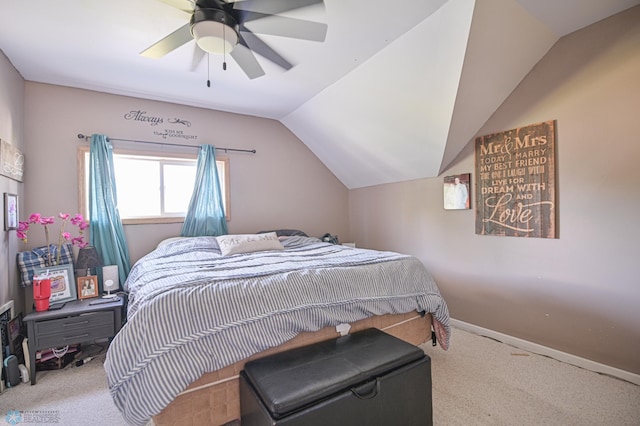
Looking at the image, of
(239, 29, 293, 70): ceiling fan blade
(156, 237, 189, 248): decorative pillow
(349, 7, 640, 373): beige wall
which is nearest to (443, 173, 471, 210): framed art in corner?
(349, 7, 640, 373): beige wall

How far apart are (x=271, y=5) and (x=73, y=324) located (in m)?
2.62

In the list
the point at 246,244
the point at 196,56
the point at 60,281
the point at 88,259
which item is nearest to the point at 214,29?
the point at 196,56

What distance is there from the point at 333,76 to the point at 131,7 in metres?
1.61

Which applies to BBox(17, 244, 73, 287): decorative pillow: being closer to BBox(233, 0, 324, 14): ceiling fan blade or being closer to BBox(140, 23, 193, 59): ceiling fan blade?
BBox(140, 23, 193, 59): ceiling fan blade

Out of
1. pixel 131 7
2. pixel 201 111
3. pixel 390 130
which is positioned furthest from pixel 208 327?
pixel 201 111

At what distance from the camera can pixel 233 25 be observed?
181 cm

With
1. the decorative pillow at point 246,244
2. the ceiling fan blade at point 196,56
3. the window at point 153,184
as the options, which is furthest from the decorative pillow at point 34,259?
the ceiling fan blade at point 196,56

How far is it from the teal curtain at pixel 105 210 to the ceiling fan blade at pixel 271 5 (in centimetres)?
219

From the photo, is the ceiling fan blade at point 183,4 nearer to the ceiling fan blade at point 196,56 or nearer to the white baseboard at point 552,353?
the ceiling fan blade at point 196,56

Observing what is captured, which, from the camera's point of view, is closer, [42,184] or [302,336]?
[302,336]

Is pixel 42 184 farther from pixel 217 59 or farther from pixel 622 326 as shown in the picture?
pixel 622 326

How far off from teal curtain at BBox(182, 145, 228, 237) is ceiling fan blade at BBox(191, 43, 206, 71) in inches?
42.4

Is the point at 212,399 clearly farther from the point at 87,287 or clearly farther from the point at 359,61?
the point at 359,61

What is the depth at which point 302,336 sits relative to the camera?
1.81m
